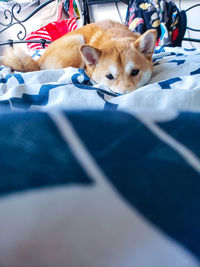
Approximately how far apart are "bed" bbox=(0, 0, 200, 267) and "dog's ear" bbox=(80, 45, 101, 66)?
939mm

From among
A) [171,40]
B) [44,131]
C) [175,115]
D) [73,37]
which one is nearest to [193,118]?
[175,115]

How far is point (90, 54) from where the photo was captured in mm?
1093

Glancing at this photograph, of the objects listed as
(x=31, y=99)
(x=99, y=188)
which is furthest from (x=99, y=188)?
(x=31, y=99)

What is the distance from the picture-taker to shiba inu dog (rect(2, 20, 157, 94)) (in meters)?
1.03

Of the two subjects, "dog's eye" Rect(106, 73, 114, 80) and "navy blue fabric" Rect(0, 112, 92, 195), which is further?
"dog's eye" Rect(106, 73, 114, 80)

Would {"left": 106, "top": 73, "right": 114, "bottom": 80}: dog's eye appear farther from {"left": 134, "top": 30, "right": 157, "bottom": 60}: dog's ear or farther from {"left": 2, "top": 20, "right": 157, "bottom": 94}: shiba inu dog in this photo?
{"left": 134, "top": 30, "right": 157, "bottom": 60}: dog's ear

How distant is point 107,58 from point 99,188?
3.38ft

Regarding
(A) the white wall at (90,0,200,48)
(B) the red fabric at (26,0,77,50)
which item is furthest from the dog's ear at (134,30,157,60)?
(A) the white wall at (90,0,200,48)

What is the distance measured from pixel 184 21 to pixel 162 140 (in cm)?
176

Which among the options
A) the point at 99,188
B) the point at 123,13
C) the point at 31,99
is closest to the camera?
the point at 99,188

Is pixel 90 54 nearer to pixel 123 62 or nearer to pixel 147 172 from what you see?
pixel 123 62

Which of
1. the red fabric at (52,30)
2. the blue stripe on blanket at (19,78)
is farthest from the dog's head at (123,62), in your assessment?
the red fabric at (52,30)

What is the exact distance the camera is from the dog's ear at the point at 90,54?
3.41ft

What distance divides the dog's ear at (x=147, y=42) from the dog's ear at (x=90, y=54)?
21 cm
